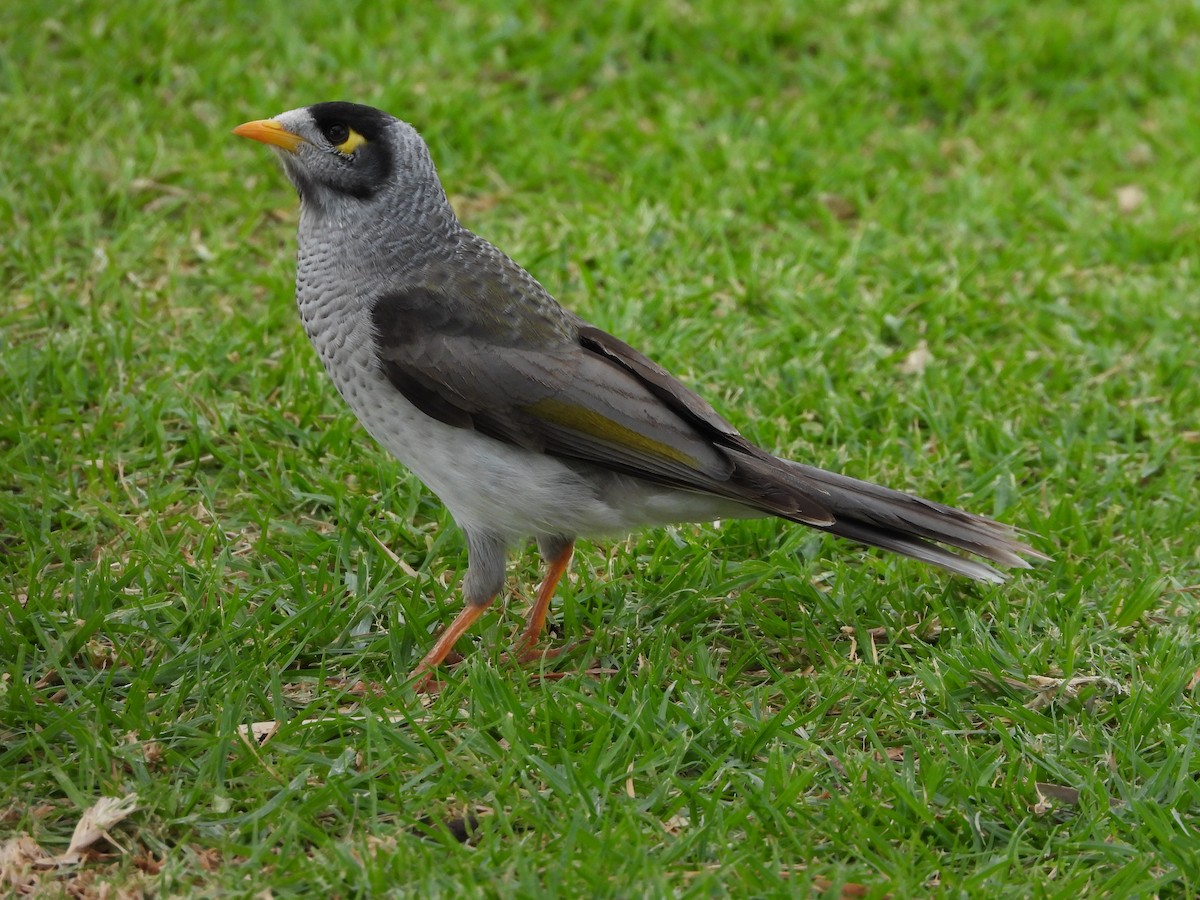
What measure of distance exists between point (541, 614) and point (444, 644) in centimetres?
38

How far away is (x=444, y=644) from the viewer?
484cm

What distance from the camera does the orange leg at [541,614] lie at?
4965mm

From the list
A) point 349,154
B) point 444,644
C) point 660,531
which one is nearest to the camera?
point 444,644

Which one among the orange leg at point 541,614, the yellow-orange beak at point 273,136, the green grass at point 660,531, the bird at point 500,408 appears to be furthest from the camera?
the yellow-orange beak at point 273,136

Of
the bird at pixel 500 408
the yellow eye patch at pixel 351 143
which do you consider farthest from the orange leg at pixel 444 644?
the yellow eye patch at pixel 351 143

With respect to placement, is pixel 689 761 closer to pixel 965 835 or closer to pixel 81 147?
pixel 965 835

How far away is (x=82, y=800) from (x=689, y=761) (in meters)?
1.73

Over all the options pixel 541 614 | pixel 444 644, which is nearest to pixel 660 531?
pixel 541 614

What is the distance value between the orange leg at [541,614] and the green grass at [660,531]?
136 mm

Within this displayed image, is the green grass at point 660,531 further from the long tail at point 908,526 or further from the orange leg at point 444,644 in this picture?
the long tail at point 908,526

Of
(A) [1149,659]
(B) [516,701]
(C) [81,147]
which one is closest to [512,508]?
(B) [516,701]

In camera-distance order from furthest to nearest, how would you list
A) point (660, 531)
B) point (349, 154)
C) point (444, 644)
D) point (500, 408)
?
point (660, 531), point (349, 154), point (444, 644), point (500, 408)

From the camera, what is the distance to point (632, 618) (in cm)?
516

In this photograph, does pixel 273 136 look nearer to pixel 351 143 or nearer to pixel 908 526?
pixel 351 143
